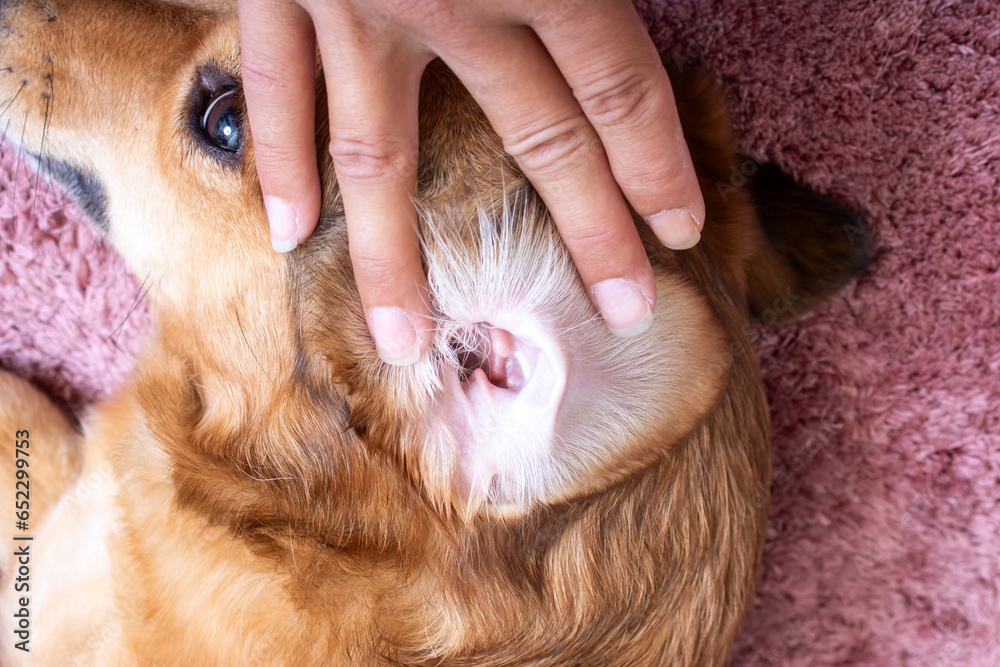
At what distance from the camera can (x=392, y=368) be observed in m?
1.12

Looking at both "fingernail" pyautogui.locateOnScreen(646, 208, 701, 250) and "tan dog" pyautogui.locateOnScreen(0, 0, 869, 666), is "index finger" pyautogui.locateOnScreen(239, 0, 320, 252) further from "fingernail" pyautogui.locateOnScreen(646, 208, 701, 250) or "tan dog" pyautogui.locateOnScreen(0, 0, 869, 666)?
"fingernail" pyautogui.locateOnScreen(646, 208, 701, 250)

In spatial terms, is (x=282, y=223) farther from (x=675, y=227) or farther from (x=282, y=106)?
(x=675, y=227)

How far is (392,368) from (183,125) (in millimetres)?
593

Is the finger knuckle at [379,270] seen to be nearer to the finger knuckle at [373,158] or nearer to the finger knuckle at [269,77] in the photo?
the finger knuckle at [373,158]

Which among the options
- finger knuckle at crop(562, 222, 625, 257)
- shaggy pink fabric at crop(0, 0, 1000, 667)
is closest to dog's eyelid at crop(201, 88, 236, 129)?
finger knuckle at crop(562, 222, 625, 257)

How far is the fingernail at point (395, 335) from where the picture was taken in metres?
1.07

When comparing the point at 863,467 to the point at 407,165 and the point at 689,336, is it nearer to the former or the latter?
the point at 689,336

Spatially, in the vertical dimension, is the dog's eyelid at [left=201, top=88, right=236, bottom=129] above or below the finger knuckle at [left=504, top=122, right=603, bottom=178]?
above

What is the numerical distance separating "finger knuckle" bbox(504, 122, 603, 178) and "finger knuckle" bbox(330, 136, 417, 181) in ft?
0.49

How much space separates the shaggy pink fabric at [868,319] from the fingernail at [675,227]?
852 mm

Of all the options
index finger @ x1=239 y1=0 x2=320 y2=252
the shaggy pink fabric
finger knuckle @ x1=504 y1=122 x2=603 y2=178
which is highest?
index finger @ x1=239 y1=0 x2=320 y2=252

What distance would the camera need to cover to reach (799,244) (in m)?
1.69

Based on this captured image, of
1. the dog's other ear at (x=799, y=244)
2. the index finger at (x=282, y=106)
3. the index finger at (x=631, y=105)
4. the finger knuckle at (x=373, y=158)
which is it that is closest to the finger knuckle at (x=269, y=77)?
the index finger at (x=282, y=106)

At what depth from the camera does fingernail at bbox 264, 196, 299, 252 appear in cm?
113
